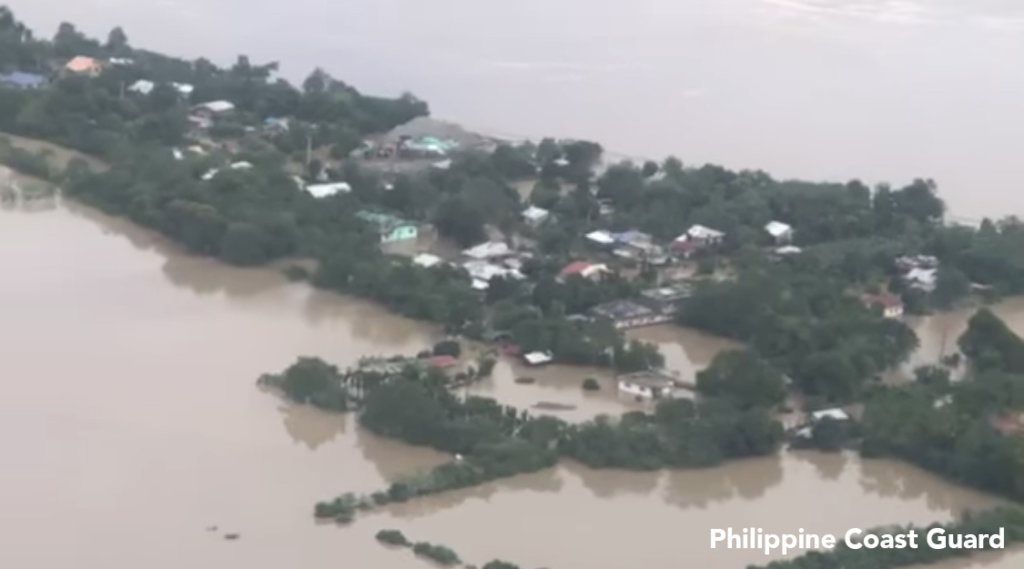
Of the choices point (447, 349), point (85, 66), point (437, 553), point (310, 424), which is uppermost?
point (85, 66)

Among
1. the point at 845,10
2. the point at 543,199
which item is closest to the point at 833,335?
the point at 543,199

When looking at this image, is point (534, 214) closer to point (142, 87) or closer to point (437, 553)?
point (142, 87)

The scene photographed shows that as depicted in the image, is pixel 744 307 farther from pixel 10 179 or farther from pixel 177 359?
pixel 10 179

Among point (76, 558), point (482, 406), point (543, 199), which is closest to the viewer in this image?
point (76, 558)

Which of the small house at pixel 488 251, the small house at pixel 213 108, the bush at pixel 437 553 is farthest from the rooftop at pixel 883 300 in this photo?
the small house at pixel 213 108

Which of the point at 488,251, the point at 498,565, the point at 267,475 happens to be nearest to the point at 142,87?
the point at 488,251

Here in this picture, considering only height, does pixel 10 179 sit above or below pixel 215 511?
above

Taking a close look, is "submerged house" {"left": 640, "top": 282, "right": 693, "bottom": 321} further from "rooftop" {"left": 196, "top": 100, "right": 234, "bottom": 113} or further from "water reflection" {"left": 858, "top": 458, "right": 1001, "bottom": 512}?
"rooftop" {"left": 196, "top": 100, "right": 234, "bottom": 113}
